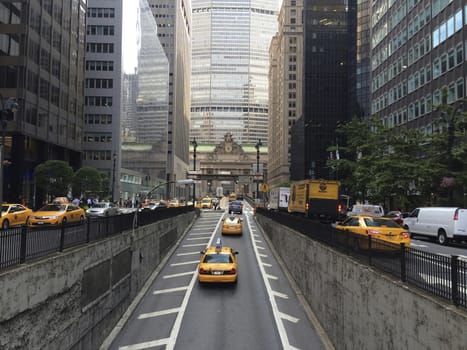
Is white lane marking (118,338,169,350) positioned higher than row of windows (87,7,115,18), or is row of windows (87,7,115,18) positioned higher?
row of windows (87,7,115,18)

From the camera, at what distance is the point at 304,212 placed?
34469mm

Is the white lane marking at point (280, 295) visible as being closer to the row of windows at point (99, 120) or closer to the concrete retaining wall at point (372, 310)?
the concrete retaining wall at point (372, 310)

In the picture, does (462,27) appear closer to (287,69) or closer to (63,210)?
(63,210)

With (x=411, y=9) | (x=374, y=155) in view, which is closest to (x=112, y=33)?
(x=411, y=9)

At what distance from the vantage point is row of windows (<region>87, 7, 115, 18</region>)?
8725 cm

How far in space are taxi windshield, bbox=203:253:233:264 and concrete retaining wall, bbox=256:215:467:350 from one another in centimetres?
575

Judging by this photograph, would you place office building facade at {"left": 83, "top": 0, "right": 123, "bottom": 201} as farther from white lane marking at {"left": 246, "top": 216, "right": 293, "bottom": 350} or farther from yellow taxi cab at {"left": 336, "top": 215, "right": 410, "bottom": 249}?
yellow taxi cab at {"left": 336, "top": 215, "right": 410, "bottom": 249}

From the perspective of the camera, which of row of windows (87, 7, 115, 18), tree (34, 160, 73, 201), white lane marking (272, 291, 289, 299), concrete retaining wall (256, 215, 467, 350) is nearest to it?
concrete retaining wall (256, 215, 467, 350)

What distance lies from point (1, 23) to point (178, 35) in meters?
109

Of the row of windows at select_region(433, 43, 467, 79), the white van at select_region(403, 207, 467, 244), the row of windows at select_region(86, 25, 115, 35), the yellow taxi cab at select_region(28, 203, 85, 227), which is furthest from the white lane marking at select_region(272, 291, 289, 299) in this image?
the row of windows at select_region(86, 25, 115, 35)

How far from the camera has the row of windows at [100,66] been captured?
86.7 m

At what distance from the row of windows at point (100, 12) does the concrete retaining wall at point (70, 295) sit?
256ft

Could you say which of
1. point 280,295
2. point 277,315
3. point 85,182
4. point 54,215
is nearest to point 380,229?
point 277,315

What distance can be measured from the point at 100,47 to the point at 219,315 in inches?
3173
